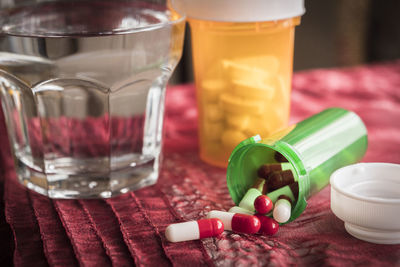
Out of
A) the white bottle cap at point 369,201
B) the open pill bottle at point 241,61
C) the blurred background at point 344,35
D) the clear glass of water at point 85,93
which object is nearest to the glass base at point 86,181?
the clear glass of water at point 85,93

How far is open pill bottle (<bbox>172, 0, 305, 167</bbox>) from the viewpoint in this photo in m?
0.77

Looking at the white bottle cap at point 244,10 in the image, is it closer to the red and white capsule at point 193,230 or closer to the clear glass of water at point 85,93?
the clear glass of water at point 85,93

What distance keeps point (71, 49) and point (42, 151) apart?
161 millimetres

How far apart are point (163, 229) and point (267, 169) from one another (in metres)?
0.16

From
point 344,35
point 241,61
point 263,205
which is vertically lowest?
point 344,35

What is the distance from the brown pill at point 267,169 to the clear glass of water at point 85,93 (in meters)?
0.16

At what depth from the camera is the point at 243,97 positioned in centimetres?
79

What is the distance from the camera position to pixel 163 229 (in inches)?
25.6

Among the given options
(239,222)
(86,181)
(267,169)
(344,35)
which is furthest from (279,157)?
(344,35)

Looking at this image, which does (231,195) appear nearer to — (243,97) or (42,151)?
(243,97)

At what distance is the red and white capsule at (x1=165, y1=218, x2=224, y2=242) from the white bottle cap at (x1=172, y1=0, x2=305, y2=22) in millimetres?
302

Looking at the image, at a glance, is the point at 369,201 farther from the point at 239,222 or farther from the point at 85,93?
the point at 85,93

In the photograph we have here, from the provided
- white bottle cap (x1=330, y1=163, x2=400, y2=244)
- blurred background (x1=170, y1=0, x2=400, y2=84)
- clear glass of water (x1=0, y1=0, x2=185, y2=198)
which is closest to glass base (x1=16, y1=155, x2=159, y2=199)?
clear glass of water (x1=0, y1=0, x2=185, y2=198)

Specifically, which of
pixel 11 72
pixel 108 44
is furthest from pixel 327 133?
pixel 11 72
